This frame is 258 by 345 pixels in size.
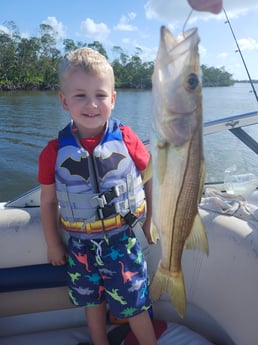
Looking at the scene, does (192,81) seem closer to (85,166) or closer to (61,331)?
(85,166)

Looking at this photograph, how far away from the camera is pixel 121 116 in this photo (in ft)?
89.0

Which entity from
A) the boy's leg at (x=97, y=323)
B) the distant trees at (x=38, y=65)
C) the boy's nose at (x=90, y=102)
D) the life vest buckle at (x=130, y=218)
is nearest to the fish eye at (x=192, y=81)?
the boy's nose at (x=90, y=102)

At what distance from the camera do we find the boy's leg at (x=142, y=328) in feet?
7.88

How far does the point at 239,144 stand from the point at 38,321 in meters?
2.33

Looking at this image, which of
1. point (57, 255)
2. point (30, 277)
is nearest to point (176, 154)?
point (57, 255)

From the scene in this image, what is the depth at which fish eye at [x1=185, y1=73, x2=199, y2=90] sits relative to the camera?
143cm

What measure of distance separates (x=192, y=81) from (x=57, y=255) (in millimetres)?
1639

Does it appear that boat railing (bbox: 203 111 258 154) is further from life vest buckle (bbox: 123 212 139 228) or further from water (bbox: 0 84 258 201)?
life vest buckle (bbox: 123 212 139 228)

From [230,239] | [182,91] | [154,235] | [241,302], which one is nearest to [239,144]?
[230,239]

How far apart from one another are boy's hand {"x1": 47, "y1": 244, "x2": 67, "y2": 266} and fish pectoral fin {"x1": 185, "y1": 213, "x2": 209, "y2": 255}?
1076mm

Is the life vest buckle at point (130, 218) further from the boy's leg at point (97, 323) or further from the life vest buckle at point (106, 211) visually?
the boy's leg at point (97, 323)

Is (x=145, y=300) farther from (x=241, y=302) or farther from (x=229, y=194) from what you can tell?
(x=229, y=194)

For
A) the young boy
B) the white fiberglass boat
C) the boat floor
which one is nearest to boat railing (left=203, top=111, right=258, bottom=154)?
the white fiberglass boat

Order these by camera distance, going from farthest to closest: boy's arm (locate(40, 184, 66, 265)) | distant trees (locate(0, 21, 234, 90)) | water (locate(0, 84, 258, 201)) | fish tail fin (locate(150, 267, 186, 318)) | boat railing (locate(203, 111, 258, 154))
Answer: distant trees (locate(0, 21, 234, 90))
water (locate(0, 84, 258, 201))
boat railing (locate(203, 111, 258, 154))
boy's arm (locate(40, 184, 66, 265))
fish tail fin (locate(150, 267, 186, 318))
